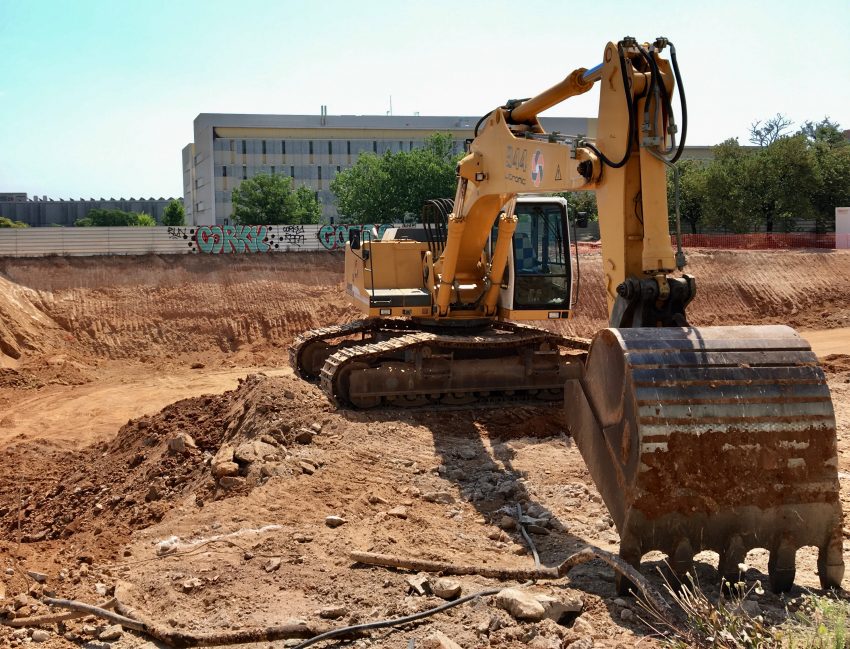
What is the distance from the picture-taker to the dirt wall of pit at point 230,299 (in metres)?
26.5

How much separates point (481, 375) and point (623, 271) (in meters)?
6.15

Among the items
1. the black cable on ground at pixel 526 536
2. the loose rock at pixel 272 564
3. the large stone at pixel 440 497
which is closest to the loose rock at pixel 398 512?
the large stone at pixel 440 497

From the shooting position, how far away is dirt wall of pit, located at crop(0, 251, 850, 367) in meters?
26.5

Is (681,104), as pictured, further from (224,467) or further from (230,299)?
(230,299)

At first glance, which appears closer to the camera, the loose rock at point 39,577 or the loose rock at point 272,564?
the loose rock at point 272,564

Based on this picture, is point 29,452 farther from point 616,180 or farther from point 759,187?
point 759,187

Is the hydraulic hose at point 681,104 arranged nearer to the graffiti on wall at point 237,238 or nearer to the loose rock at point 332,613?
the loose rock at point 332,613

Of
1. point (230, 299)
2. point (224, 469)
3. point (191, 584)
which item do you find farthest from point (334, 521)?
point (230, 299)

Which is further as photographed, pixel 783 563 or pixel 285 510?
pixel 285 510

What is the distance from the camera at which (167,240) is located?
110ft

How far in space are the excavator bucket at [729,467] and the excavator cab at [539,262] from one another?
7312 mm

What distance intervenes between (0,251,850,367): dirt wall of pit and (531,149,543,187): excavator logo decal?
1716 cm

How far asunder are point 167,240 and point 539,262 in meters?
23.0

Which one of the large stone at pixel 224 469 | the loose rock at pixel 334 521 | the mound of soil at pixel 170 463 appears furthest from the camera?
the large stone at pixel 224 469
